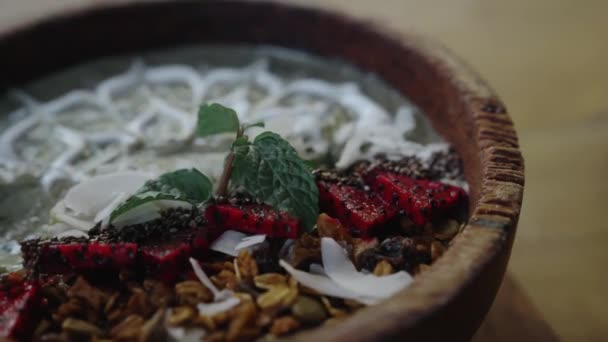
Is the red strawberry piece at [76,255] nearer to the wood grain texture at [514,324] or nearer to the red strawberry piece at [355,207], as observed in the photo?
the red strawberry piece at [355,207]

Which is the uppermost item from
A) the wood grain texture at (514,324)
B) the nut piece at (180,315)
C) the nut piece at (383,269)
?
the nut piece at (383,269)

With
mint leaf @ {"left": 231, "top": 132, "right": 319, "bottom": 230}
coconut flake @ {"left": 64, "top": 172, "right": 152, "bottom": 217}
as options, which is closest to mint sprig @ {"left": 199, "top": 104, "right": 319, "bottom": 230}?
mint leaf @ {"left": 231, "top": 132, "right": 319, "bottom": 230}

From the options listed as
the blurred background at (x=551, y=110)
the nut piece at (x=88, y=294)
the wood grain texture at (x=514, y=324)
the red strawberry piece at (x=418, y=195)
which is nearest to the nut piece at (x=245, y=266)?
the nut piece at (x=88, y=294)

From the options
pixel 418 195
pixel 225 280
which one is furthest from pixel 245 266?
pixel 418 195

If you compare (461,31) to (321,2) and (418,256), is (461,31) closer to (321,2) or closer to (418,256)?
(321,2)

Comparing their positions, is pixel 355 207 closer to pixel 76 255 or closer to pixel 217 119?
pixel 217 119

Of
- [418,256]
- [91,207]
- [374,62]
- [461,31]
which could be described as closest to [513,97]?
[461,31]

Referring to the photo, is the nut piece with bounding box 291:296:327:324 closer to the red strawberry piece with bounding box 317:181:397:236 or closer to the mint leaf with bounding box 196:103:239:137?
the red strawberry piece with bounding box 317:181:397:236
